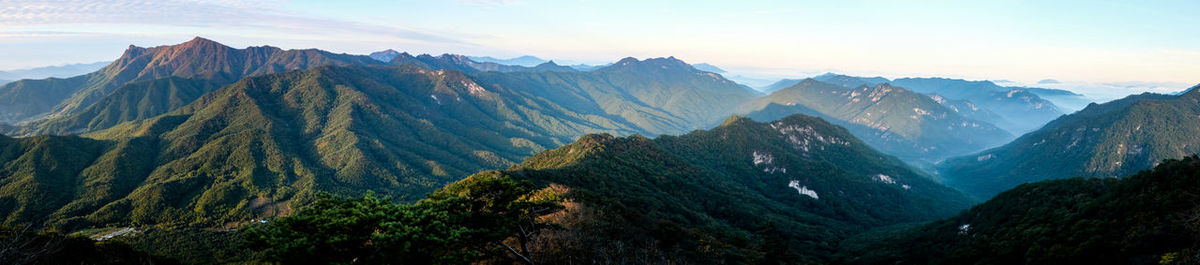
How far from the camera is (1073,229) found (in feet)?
240

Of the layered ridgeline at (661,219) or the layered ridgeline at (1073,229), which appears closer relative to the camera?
the layered ridgeline at (1073,229)

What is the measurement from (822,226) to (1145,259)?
124272 mm

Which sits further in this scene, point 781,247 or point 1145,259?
point 781,247

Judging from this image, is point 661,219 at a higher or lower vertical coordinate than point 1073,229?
lower

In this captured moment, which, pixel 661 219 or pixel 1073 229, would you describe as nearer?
pixel 1073 229

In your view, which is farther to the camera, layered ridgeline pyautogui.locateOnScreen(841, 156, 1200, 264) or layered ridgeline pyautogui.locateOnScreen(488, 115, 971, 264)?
layered ridgeline pyautogui.locateOnScreen(488, 115, 971, 264)

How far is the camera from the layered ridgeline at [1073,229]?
5472cm

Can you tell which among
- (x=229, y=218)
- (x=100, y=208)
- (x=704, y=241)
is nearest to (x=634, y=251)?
(x=704, y=241)

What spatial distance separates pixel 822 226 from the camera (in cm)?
17100

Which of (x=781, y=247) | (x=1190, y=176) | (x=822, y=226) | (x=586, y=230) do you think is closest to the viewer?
(x=586, y=230)

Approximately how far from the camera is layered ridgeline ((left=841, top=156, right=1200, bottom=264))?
180 feet

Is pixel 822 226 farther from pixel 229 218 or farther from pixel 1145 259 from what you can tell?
pixel 229 218

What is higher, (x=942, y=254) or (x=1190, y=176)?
(x=1190, y=176)

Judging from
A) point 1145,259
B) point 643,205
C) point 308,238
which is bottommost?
point 643,205
